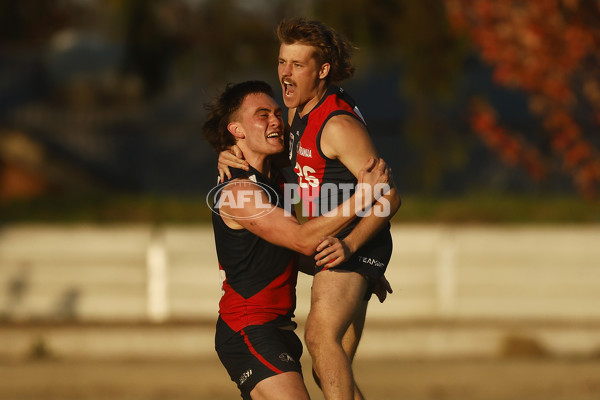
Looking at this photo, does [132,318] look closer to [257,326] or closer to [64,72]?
[257,326]

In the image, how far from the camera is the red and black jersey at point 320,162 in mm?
4898

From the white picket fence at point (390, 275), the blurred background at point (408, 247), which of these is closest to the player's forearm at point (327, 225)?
the blurred background at point (408, 247)

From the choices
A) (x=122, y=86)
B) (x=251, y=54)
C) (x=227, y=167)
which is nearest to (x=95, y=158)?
(x=122, y=86)

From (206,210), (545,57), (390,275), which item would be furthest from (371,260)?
(206,210)

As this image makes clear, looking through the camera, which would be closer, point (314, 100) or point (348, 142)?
point (348, 142)

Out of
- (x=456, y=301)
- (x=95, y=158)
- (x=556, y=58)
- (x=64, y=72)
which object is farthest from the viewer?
(x=64, y=72)

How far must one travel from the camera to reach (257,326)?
4910 mm

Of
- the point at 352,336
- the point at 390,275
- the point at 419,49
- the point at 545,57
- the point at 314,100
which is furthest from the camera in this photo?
the point at 419,49

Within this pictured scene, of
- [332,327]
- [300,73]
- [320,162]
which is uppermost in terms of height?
[300,73]

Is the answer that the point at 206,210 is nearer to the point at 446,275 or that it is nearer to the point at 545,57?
the point at 446,275

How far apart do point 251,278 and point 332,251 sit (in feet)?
1.66

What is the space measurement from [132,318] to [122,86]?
28.4 feet

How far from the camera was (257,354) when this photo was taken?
4.84 metres

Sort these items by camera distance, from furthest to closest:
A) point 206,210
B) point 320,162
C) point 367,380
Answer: point 206,210 → point 367,380 → point 320,162
